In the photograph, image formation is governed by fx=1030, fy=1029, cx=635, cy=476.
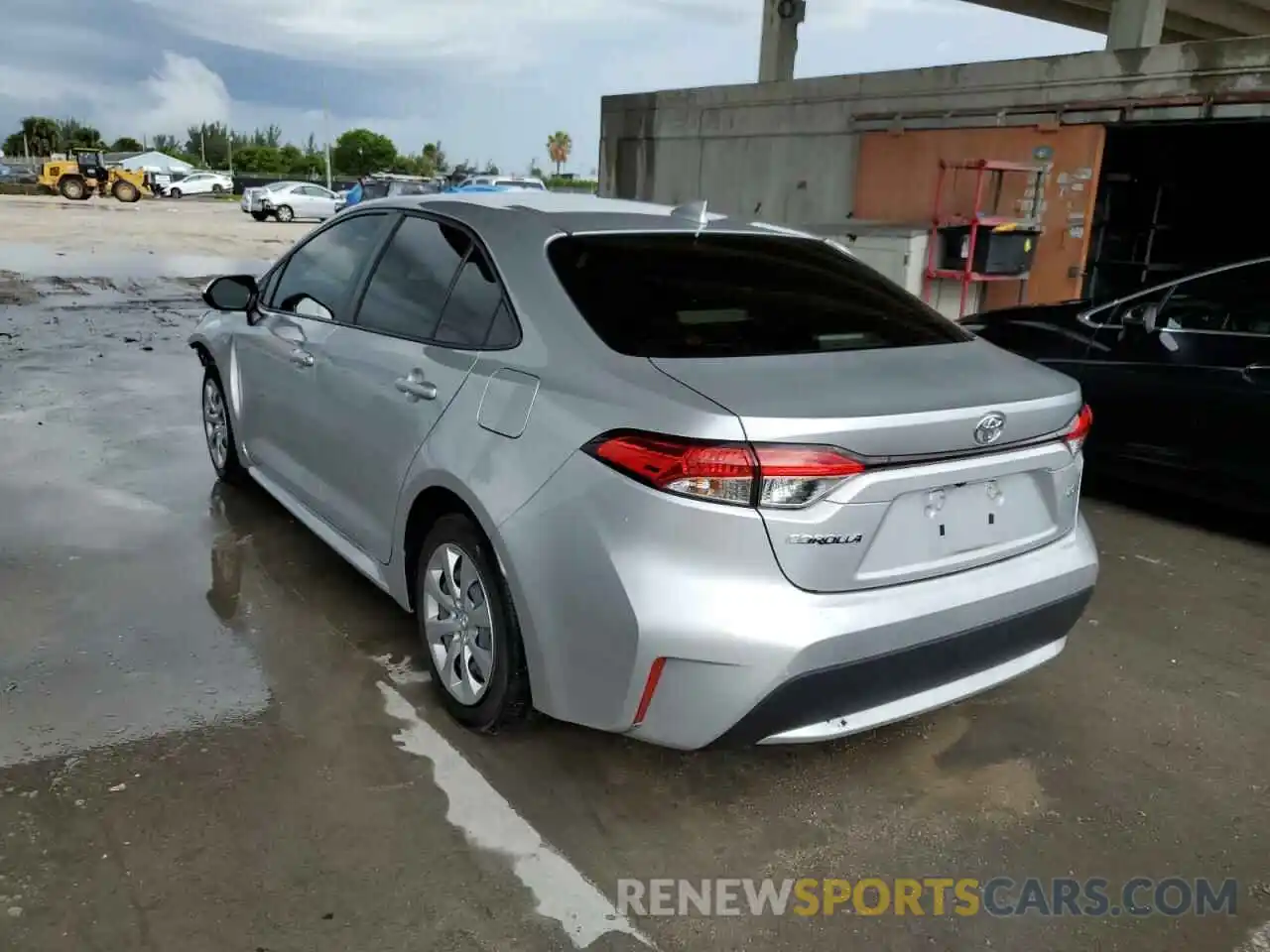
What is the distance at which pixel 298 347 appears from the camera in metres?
3.98

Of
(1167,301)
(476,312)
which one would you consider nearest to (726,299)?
(476,312)

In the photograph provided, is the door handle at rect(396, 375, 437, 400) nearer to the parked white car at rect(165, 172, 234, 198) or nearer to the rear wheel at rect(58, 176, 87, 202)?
the rear wheel at rect(58, 176, 87, 202)

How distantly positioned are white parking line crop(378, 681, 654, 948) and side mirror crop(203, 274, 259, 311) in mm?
2212

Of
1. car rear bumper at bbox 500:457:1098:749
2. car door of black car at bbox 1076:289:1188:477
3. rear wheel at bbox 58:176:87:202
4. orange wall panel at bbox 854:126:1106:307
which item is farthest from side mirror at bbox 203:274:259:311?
rear wheel at bbox 58:176:87:202

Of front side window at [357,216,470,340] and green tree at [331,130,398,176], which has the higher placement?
green tree at [331,130,398,176]

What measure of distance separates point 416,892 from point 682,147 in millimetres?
13607

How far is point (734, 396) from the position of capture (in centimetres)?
236

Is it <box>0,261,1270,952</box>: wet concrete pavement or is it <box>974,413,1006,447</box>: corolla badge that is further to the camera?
<box>974,413,1006,447</box>: corolla badge

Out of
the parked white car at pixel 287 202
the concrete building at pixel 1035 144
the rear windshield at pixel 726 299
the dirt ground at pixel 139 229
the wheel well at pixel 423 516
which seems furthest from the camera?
the parked white car at pixel 287 202

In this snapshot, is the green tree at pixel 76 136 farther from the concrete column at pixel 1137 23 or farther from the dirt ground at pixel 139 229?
the concrete column at pixel 1137 23

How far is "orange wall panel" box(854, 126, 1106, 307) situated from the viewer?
393 inches

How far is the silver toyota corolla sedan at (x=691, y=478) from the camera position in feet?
7.66

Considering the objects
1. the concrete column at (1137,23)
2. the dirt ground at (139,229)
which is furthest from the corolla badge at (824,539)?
the dirt ground at (139,229)

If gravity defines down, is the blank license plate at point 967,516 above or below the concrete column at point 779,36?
below
